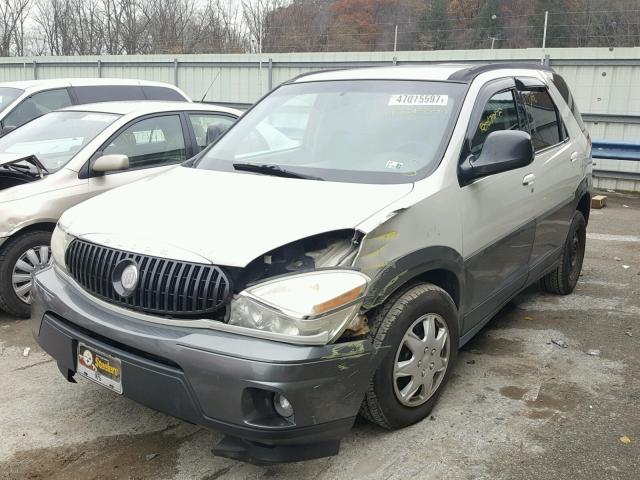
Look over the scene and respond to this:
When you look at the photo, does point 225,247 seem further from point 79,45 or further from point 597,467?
point 79,45

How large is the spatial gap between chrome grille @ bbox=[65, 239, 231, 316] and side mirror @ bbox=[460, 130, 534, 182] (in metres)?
1.57

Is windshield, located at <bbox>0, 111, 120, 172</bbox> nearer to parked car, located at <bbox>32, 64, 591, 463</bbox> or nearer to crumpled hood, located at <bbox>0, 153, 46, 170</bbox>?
crumpled hood, located at <bbox>0, 153, 46, 170</bbox>

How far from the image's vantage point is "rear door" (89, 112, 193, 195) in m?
5.28

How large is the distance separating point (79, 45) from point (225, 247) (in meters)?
44.0

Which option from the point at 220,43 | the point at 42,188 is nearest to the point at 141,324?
the point at 42,188

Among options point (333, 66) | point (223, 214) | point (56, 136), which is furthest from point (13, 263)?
point (333, 66)

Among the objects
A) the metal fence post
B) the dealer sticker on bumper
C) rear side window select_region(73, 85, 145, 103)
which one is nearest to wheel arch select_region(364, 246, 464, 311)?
the dealer sticker on bumper

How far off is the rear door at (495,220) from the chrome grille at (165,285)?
1.51 m

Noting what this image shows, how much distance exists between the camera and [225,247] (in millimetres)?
2654

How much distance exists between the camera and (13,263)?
4.70 m

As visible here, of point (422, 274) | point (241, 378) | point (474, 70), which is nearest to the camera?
point (241, 378)

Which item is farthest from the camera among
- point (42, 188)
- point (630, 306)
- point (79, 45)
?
point (79, 45)

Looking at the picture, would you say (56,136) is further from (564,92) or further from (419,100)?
(564,92)

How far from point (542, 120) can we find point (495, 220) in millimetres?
1316
